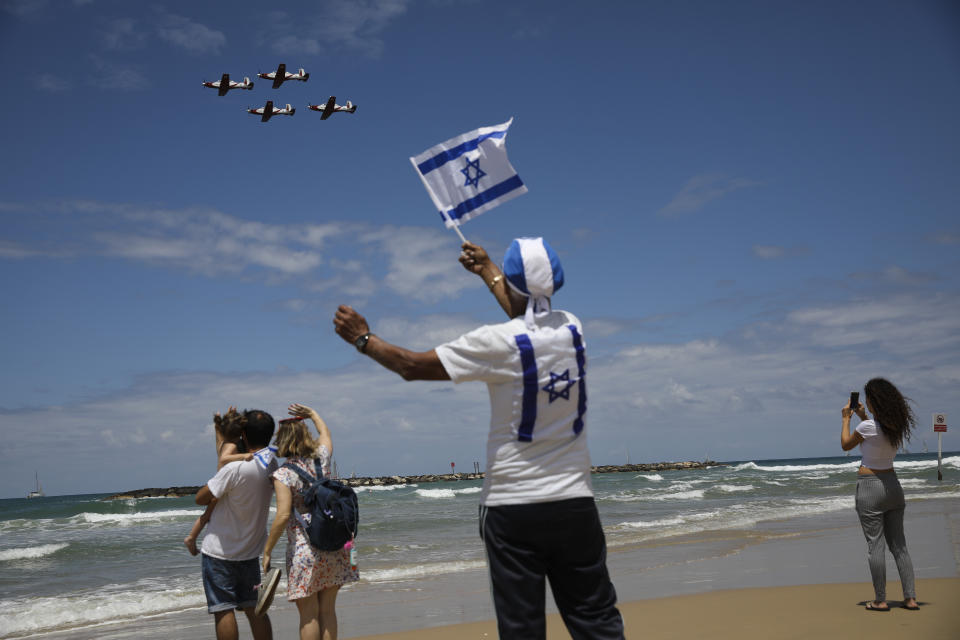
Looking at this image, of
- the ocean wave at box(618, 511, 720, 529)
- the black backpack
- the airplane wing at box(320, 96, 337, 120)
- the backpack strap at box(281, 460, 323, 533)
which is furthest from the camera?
the airplane wing at box(320, 96, 337, 120)

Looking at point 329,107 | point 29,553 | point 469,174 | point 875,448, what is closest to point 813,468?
point 329,107

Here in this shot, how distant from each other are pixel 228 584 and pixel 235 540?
26 centimetres

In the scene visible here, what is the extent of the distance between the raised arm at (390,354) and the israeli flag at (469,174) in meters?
1.11

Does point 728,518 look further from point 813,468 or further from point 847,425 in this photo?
point 813,468

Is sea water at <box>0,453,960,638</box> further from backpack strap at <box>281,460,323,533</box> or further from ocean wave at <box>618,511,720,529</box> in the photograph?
backpack strap at <box>281,460,323,533</box>

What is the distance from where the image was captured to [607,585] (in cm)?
265

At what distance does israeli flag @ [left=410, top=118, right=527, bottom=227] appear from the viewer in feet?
12.0

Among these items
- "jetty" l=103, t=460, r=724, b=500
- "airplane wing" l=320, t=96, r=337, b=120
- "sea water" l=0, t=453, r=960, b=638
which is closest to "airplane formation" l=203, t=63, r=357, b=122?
"airplane wing" l=320, t=96, r=337, b=120

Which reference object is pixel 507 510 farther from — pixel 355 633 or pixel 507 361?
pixel 355 633

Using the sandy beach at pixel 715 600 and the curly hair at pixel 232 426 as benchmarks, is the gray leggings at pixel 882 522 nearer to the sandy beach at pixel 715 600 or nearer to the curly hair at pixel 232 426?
the sandy beach at pixel 715 600

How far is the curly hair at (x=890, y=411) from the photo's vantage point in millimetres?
5914

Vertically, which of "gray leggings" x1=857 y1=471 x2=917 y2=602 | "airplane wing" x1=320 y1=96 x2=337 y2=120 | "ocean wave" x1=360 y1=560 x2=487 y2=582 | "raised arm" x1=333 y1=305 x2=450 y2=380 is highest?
"airplane wing" x1=320 y1=96 x2=337 y2=120

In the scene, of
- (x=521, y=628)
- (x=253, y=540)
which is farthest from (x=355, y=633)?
(x=521, y=628)

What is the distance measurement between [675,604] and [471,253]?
5.24m
